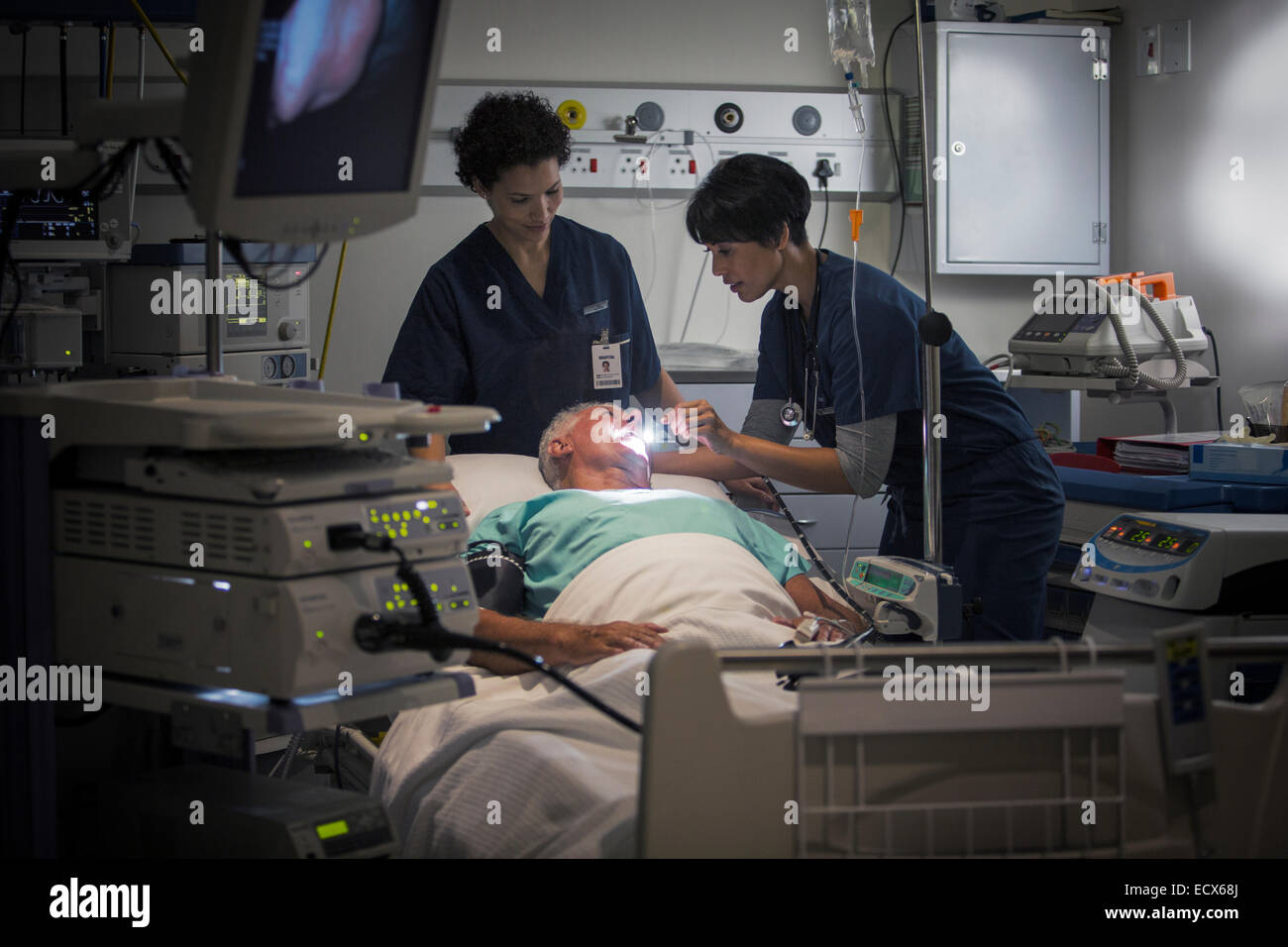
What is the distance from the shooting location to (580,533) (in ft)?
7.81

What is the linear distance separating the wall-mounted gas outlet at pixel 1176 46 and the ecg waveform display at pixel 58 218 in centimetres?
342

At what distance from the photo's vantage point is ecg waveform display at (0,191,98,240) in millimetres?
3033

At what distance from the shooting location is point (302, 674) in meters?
1.28

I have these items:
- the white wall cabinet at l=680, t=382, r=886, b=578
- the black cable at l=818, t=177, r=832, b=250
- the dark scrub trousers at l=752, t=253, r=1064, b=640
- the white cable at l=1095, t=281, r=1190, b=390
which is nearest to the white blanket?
the dark scrub trousers at l=752, t=253, r=1064, b=640

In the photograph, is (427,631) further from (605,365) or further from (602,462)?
(605,365)

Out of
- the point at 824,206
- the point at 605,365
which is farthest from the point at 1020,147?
the point at 605,365

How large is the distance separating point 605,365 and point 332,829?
1746mm

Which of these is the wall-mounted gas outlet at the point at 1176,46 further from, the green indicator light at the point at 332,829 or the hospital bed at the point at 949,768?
the green indicator light at the point at 332,829

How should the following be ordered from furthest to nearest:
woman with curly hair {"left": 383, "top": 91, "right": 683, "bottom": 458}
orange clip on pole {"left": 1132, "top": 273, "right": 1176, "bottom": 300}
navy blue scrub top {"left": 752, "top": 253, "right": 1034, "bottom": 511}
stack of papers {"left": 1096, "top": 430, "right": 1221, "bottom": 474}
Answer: orange clip on pole {"left": 1132, "top": 273, "right": 1176, "bottom": 300}, stack of papers {"left": 1096, "top": 430, "right": 1221, "bottom": 474}, woman with curly hair {"left": 383, "top": 91, "right": 683, "bottom": 458}, navy blue scrub top {"left": 752, "top": 253, "right": 1034, "bottom": 511}

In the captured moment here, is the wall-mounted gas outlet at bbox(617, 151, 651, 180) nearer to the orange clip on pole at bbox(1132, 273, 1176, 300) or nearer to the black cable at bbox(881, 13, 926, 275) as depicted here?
the black cable at bbox(881, 13, 926, 275)

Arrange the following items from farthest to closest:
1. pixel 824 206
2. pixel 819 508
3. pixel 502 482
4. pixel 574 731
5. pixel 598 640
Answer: pixel 824 206 → pixel 819 508 → pixel 502 482 → pixel 598 640 → pixel 574 731

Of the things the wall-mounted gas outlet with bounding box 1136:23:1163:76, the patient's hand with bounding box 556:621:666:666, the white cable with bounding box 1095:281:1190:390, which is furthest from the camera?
the wall-mounted gas outlet with bounding box 1136:23:1163:76

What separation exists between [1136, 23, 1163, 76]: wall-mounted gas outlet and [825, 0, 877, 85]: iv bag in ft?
6.65
